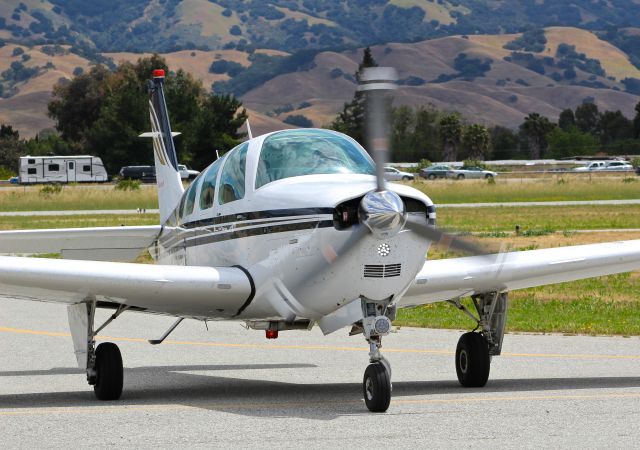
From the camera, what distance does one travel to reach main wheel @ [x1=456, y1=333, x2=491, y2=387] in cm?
1425

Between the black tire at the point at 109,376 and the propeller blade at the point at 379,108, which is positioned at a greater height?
the propeller blade at the point at 379,108

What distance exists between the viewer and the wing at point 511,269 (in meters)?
13.9

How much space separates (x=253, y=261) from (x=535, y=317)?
32.7ft

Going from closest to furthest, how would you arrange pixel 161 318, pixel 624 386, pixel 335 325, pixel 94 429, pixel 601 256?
pixel 94 429 → pixel 335 325 → pixel 624 386 → pixel 601 256 → pixel 161 318

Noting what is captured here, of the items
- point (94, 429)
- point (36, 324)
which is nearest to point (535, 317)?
point (36, 324)

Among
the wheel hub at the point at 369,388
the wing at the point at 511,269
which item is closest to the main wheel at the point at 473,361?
the wing at the point at 511,269

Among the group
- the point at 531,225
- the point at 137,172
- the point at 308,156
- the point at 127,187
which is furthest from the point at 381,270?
the point at 137,172

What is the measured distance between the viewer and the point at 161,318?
23.0 meters

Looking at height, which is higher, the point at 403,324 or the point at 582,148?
the point at 582,148

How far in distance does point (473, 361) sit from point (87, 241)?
5345 millimetres

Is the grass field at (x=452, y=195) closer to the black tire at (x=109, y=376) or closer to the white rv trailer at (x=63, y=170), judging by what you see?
the white rv trailer at (x=63, y=170)

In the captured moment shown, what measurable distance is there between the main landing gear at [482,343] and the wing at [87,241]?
14.2 ft

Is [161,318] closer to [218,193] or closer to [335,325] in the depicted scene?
[218,193]

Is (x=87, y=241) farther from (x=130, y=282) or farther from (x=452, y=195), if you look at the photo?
→ (x=452, y=195)
